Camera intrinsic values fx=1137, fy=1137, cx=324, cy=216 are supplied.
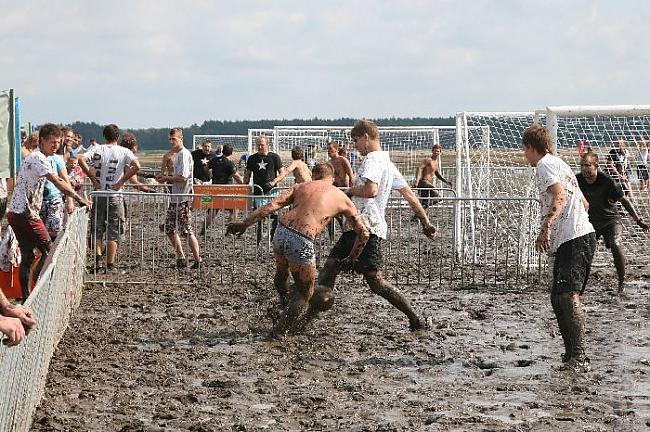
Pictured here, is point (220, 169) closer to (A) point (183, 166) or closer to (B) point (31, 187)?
(A) point (183, 166)

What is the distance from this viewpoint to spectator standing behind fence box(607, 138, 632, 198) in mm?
16984

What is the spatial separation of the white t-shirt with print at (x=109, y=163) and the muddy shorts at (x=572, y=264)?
→ 691cm

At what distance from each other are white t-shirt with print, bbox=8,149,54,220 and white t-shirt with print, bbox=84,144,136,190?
3047mm

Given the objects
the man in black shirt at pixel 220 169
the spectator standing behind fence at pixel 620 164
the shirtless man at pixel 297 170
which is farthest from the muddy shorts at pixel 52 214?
the man in black shirt at pixel 220 169

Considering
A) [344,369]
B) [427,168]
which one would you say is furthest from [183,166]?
[427,168]

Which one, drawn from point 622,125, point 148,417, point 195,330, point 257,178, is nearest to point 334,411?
point 148,417

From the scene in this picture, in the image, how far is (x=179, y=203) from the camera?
14414 millimetres

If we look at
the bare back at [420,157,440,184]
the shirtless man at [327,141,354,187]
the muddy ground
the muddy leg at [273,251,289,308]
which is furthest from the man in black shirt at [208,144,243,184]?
the muddy leg at [273,251,289,308]

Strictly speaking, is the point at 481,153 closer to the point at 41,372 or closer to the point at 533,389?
the point at 533,389

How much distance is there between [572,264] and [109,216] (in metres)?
6.93

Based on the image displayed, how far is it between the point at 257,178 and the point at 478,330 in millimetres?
7888

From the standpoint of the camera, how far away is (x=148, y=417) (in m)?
7.17

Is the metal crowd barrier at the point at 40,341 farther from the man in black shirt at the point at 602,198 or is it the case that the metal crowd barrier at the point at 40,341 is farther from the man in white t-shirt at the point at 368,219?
the man in black shirt at the point at 602,198

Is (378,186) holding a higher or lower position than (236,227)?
higher
